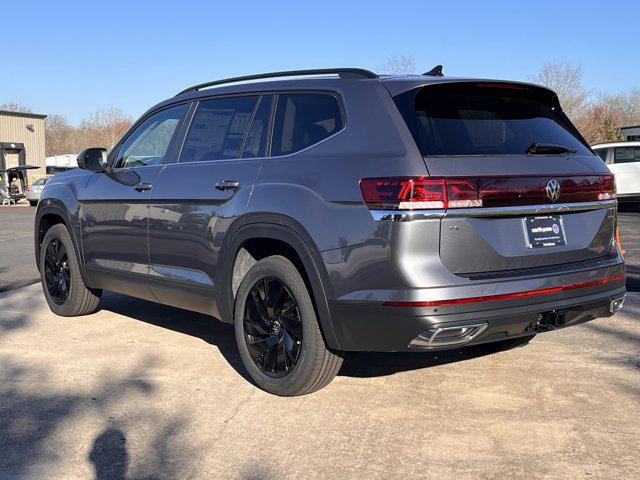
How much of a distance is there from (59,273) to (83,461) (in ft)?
11.2

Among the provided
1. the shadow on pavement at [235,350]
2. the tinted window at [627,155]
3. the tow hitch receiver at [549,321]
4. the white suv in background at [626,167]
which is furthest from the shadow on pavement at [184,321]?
the tinted window at [627,155]

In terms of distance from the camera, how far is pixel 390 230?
3416mm

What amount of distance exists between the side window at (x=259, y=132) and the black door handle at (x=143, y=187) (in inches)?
37.9

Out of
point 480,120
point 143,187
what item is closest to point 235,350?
point 143,187

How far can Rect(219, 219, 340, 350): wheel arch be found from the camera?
3769 mm

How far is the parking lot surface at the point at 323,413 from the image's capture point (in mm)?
3250

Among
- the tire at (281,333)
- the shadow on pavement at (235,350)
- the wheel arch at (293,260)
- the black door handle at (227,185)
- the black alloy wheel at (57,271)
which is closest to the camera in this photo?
the wheel arch at (293,260)

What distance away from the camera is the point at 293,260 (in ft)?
13.6

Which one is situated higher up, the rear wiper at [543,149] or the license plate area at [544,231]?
the rear wiper at [543,149]

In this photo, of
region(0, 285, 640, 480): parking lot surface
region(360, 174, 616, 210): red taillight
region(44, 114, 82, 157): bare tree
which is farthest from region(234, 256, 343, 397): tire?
region(44, 114, 82, 157): bare tree

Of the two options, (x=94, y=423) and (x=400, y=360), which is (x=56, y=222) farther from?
(x=400, y=360)

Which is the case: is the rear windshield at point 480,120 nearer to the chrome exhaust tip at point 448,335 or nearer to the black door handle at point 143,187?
the chrome exhaust tip at point 448,335

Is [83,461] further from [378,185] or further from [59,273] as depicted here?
[59,273]

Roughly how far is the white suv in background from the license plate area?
1732cm
